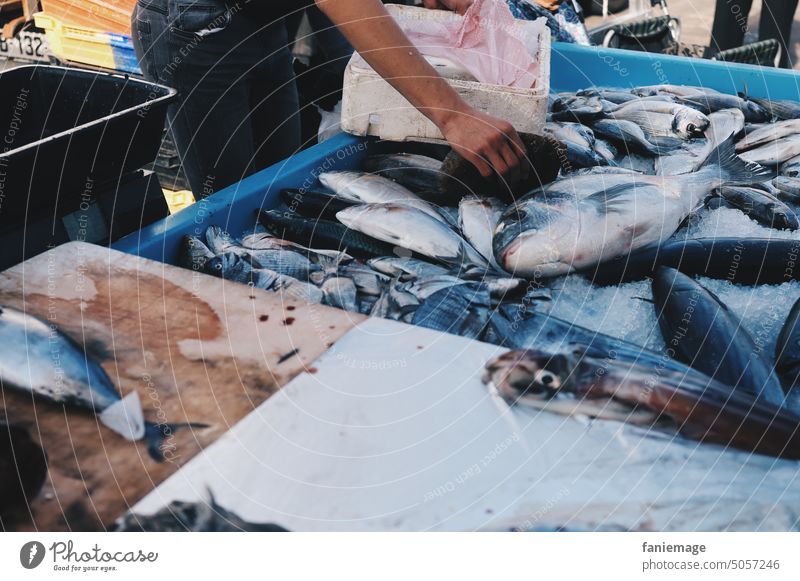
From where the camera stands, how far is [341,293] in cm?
186

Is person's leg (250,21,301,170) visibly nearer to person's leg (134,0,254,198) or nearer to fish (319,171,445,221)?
person's leg (134,0,254,198)

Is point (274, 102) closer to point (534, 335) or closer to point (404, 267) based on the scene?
point (404, 267)

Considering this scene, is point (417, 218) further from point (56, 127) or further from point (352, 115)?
point (56, 127)

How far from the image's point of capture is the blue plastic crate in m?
2.16

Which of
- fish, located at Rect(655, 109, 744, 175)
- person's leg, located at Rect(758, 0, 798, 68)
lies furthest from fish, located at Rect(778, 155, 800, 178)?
person's leg, located at Rect(758, 0, 798, 68)

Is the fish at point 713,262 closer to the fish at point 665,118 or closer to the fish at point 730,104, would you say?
the fish at point 665,118

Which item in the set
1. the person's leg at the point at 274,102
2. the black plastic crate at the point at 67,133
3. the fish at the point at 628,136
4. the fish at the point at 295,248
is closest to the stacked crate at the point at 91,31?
the person's leg at the point at 274,102

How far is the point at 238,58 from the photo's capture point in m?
2.49

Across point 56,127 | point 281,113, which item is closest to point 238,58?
point 281,113

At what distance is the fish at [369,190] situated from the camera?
2.35 metres

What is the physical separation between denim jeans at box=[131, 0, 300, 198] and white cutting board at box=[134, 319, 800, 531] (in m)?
1.64

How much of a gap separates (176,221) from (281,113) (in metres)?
0.94

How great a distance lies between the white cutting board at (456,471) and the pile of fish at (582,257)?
2.7 inches

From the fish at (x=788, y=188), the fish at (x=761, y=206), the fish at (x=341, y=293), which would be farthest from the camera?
the fish at (x=788, y=188)
